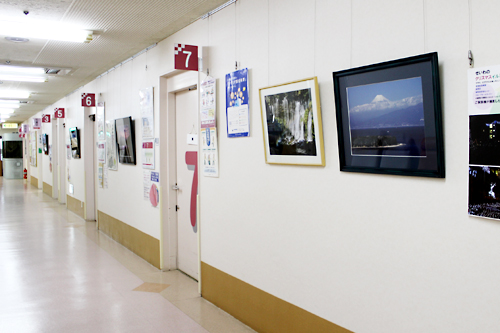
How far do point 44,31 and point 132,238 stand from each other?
11.1ft

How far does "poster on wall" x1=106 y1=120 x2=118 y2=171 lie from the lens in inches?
294

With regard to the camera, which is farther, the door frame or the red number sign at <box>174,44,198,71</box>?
the door frame

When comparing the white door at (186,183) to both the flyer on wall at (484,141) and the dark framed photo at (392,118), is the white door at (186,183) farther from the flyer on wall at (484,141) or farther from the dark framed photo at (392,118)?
the flyer on wall at (484,141)

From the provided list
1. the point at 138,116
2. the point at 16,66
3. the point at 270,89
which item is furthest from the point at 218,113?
the point at 16,66

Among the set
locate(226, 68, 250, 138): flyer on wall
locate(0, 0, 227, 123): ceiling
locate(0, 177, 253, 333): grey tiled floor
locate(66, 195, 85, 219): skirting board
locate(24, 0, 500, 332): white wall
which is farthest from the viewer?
locate(66, 195, 85, 219): skirting board

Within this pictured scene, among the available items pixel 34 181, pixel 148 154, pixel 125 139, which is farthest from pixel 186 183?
pixel 34 181

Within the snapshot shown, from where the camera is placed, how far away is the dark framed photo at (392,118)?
2162 millimetres

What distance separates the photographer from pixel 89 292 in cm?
479

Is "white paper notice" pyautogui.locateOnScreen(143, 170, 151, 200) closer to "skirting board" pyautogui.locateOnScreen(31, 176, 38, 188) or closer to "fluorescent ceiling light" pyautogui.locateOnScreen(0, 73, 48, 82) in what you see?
"fluorescent ceiling light" pyautogui.locateOnScreen(0, 73, 48, 82)

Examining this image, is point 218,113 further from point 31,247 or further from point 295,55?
point 31,247

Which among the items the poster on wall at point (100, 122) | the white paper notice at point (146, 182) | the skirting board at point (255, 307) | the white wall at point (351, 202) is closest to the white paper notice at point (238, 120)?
the white wall at point (351, 202)

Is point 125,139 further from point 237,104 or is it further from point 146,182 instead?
point 237,104

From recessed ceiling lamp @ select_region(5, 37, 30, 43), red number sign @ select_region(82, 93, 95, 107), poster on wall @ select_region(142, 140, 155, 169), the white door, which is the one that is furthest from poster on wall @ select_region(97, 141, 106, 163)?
the white door

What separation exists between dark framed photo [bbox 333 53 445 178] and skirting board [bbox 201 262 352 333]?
4.06 ft
